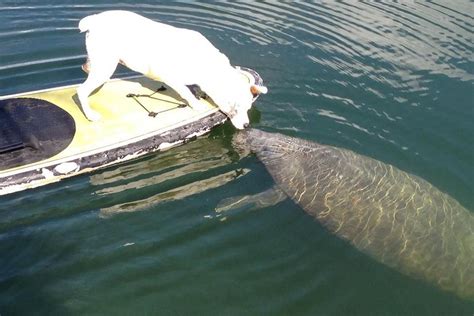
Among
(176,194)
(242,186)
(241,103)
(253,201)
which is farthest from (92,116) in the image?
(253,201)

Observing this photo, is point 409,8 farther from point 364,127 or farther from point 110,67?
point 110,67

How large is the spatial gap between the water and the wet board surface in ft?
0.87

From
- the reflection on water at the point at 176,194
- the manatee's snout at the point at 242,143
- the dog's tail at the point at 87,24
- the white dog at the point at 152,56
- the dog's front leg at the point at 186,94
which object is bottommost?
the reflection on water at the point at 176,194

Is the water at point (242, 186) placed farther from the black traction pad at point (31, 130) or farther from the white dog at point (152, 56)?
the white dog at point (152, 56)

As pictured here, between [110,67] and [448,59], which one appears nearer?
[110,67]

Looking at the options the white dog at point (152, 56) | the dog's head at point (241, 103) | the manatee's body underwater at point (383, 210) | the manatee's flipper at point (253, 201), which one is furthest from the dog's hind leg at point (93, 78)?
the manatee's body underwater at point (383, 210)

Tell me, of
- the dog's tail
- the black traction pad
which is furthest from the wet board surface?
the dog's tail

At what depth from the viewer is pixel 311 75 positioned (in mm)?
10289

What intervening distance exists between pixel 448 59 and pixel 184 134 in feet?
20.0

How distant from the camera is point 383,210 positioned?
6.52 m

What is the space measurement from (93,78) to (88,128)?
66 centimetres

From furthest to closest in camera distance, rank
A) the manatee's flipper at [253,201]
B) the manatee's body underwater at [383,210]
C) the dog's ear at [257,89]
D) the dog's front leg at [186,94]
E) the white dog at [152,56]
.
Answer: the dog's ear at [257,89] < the dog's front leg at [186,94] < the white dog at [152,56] < the manatee's flipper at [253,201] < the manatee's body underwater at [383,210]

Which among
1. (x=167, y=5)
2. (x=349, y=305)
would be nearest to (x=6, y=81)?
(x=167, y=5)

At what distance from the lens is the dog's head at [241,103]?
26.2 ft
